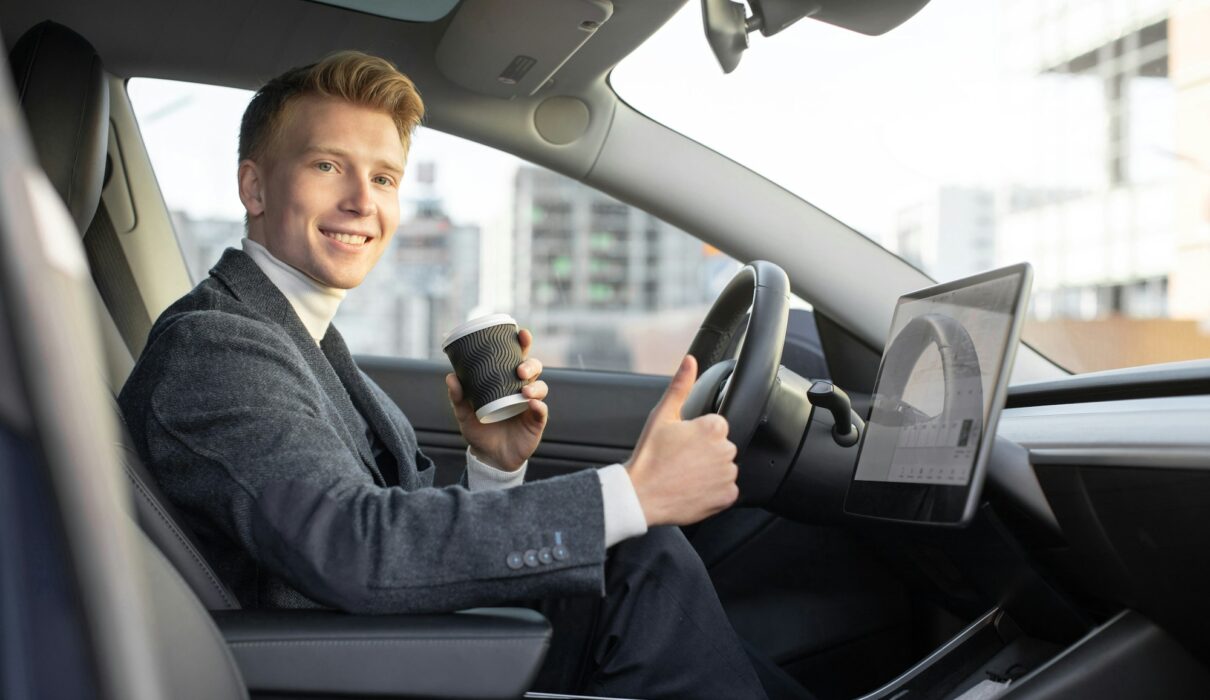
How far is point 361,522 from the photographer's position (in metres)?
1.12

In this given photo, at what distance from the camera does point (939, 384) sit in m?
1.35

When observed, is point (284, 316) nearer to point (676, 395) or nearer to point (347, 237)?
point (347, 237)

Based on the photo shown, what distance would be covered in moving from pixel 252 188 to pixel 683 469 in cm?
77

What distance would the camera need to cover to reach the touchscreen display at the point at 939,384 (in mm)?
1218

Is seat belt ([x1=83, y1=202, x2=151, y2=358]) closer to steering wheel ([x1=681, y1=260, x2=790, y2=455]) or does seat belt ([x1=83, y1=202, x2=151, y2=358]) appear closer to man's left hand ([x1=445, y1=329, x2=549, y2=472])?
man's left hand ([x1=445, y1=329, x2=549, y2=472])

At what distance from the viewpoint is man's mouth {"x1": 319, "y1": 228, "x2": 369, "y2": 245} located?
1.55 m

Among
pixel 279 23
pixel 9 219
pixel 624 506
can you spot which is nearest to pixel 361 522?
pixel 624 506

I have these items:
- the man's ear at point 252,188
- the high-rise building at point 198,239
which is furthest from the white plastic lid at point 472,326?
the high-rise building at point 198,239

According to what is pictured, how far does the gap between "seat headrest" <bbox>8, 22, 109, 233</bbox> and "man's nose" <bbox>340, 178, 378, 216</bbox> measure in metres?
0.39

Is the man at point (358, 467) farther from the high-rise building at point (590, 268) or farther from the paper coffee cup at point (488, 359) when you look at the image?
the high-rise building at point (590, 268)

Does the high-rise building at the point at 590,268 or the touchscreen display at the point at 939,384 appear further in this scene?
the high-rise building at the point at 590,268

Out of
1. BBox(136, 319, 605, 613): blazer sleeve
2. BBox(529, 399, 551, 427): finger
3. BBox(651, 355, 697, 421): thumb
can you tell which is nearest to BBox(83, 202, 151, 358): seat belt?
BBox(529, 399, 551, 427): finger

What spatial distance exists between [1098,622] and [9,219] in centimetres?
141

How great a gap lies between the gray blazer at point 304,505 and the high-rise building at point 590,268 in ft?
2.82
